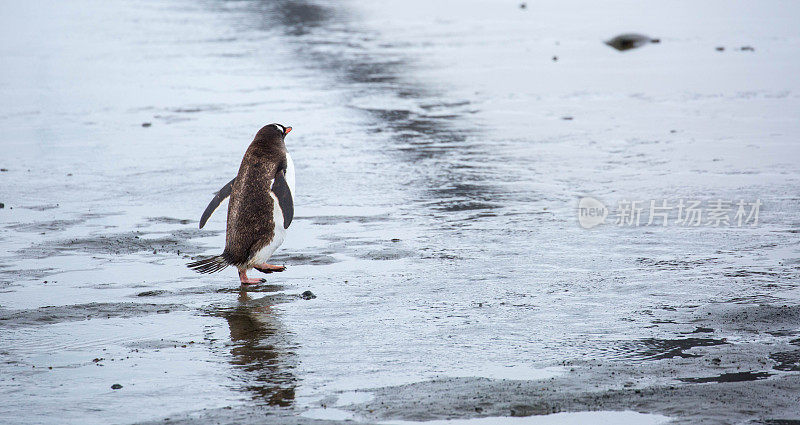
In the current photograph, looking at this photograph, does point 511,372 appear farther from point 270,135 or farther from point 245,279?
point 270,135

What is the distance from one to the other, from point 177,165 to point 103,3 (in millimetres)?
21689

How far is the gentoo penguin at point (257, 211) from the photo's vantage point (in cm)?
711

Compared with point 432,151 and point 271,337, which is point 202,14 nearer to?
point 432,151

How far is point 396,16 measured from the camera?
2584 cm

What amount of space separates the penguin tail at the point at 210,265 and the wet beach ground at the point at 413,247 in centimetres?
13

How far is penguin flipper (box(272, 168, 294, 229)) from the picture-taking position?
23.8ft

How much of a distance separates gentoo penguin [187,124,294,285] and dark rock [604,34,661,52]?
41.6ft

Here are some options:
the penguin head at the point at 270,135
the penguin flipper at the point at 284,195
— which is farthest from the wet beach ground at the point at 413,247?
the penguin head at the point at 270,135

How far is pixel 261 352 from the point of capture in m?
5.70

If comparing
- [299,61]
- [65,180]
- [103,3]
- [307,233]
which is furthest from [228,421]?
[103,3]

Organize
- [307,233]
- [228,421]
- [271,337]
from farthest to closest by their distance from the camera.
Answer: [307,233]
[271,337]
[228,421]

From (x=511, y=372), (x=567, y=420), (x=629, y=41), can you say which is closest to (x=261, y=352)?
(x=511, y=372)

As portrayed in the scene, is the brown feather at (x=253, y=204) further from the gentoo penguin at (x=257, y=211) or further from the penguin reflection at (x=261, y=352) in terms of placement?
the penguin reflection at (x=261, y=352)

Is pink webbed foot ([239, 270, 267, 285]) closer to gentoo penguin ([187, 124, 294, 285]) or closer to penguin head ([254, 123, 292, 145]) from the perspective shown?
gentoo penguin ([187, 124, 294, 285])
